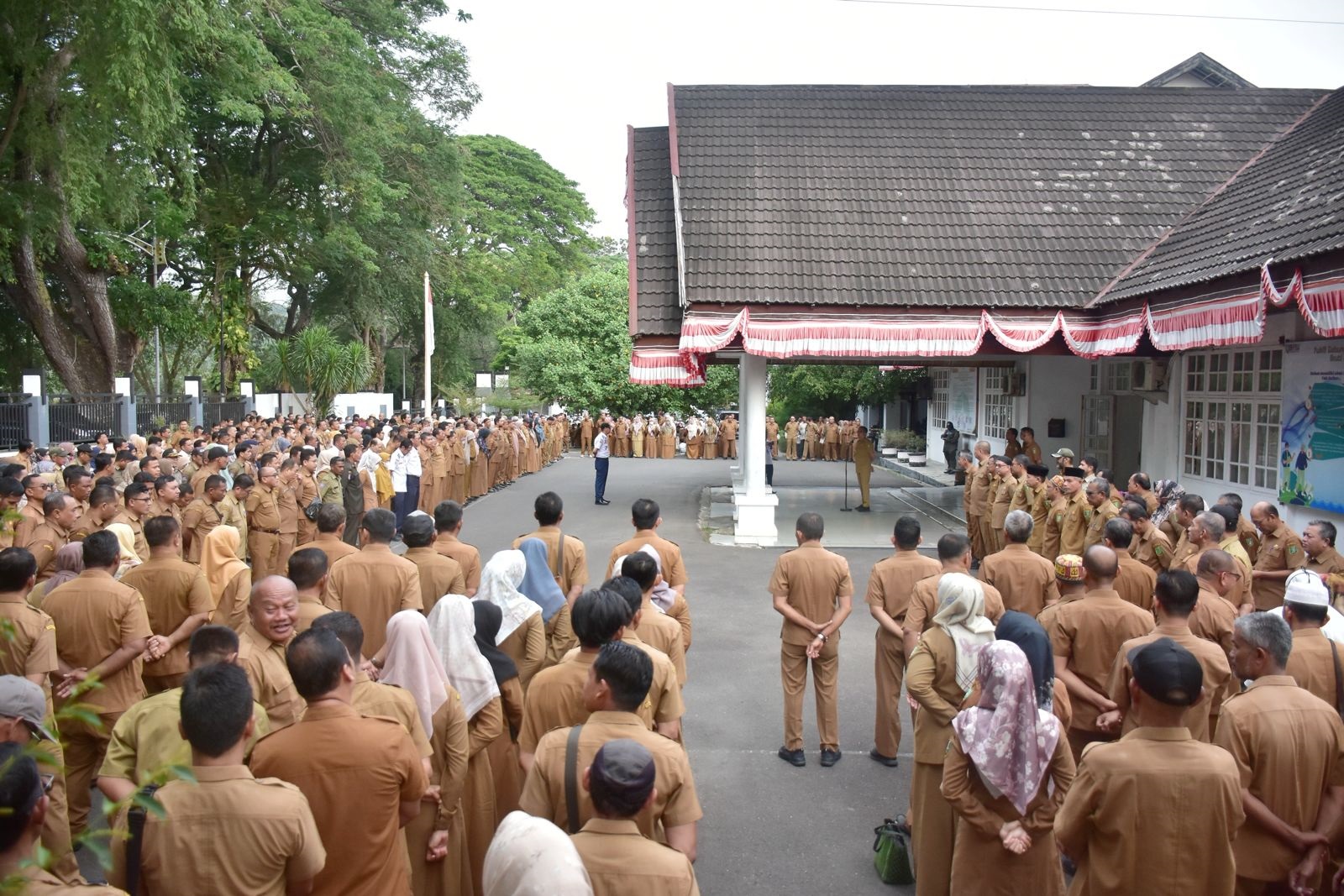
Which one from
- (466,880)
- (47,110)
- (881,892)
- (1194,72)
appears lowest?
(881,892)

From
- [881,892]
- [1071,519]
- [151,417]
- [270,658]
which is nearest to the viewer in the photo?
[270,658]

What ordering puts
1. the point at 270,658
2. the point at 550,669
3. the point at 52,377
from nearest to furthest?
the point at 550,669 < the point at 270,658 < the point at 52,377

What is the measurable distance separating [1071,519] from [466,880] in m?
7.08

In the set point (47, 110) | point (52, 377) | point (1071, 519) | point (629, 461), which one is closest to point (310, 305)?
point (52, 377)

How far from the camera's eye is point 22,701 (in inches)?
122

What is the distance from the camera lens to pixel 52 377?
3023 cm

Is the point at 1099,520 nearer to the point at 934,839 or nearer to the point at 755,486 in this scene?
the point at 934,839

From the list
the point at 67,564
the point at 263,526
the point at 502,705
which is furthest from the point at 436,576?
the point at 263,526

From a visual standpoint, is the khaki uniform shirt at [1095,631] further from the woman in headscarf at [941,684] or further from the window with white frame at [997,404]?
the window with white frame at [997,404]

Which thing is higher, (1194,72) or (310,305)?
(1194,72)

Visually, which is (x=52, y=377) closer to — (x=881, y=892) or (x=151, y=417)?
(x=151, y=417)

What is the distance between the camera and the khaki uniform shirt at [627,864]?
2.46 metres

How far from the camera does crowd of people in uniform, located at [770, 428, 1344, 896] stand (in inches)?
121

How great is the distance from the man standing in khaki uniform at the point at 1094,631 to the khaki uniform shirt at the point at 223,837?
3.65m
